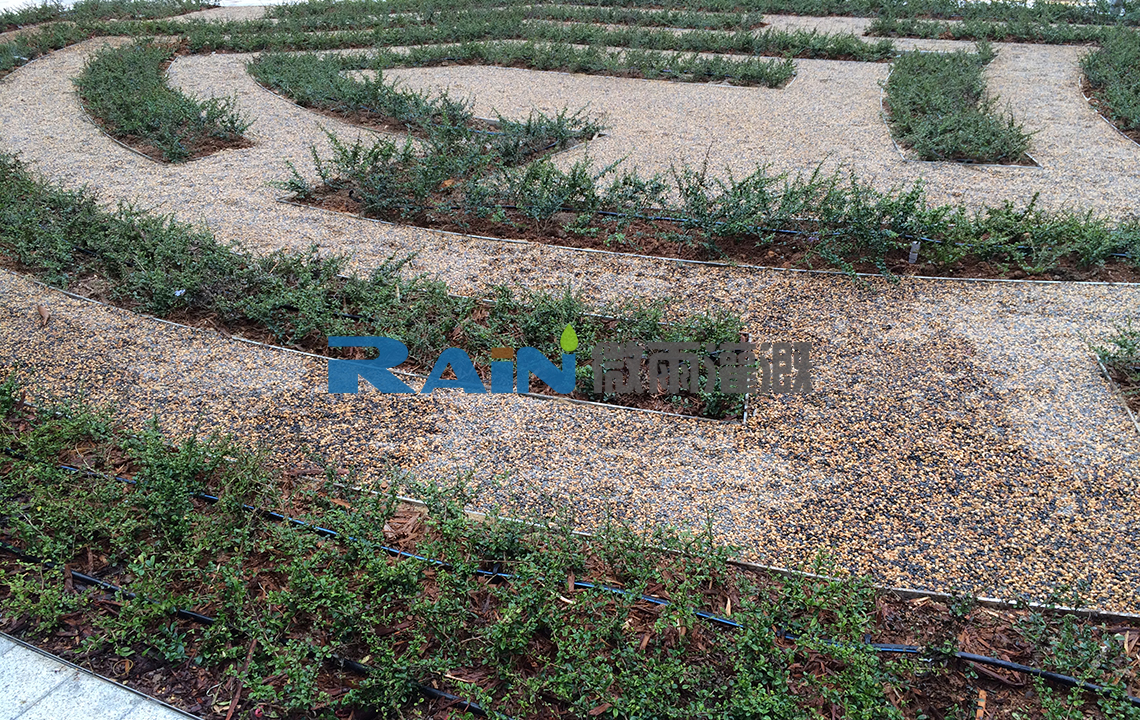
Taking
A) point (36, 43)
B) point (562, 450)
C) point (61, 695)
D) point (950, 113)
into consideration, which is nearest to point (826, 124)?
point (950, 113)

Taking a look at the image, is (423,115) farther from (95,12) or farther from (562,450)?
(95,12)

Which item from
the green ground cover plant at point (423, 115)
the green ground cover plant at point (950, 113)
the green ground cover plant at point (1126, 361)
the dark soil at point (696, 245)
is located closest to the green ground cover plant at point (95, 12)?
the green ground cover plant at point (423, 115)

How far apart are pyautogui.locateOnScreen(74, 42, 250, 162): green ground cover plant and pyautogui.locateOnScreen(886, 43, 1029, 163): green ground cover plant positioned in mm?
6220

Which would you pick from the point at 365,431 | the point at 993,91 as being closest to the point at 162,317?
the point at 365,431

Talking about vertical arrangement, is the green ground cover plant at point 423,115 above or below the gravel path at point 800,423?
above

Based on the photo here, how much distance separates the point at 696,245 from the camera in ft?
17.7

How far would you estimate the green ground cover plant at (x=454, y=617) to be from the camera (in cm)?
251

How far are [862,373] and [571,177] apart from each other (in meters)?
2.65

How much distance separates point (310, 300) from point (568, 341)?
1552 millimetres

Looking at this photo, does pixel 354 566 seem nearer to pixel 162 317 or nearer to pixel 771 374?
pixel 771 374

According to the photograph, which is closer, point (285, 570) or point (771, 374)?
point (285, 570)

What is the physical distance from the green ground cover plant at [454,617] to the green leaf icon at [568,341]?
49.2 inches

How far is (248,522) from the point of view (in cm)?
306
